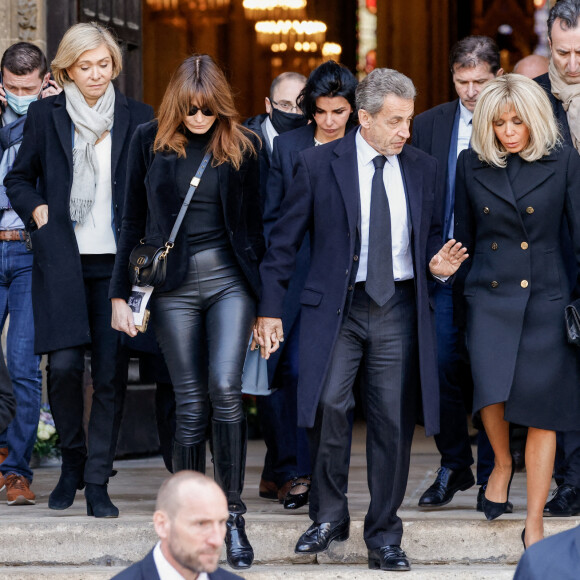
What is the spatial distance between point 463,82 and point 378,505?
6.91ft

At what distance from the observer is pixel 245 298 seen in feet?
18.2

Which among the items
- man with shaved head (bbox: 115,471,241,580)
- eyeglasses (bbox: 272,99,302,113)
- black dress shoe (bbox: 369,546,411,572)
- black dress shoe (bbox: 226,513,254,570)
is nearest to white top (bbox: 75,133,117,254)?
eyeglasses (bbox: 272,99,302,113)

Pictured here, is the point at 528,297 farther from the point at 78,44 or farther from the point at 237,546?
the point at 78,44

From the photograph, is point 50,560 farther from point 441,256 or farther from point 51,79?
point 51,79

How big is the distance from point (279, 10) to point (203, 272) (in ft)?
27.6

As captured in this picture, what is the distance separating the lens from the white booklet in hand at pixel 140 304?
5520 millimetres

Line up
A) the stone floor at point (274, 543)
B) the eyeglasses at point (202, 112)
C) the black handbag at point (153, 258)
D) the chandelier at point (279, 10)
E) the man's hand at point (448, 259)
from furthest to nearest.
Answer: the chandelier at point (279, 10)
the stone floor at point (274, 543)
the eyeglasses at point (202, 112)
the black handbag at point (153, 258)
the man's hand at point (448, 259)

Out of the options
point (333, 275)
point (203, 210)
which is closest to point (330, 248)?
point (333, 275)

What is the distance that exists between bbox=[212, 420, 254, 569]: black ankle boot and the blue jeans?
1440 mm

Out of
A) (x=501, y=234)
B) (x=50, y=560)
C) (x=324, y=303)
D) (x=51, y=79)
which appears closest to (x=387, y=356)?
(x=324, y=303)

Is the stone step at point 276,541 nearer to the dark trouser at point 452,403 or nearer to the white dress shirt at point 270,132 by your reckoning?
the dark trouser at point 452,403

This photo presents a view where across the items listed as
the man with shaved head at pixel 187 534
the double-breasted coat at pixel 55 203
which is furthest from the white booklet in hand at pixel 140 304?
the man with shaved head at pixel 187 534

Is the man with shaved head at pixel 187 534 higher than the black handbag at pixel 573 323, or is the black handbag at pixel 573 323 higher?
the black handbag at pixel 573 323

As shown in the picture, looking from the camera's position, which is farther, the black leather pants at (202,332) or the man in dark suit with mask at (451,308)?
the man in dark suit with mask at (451,308)
